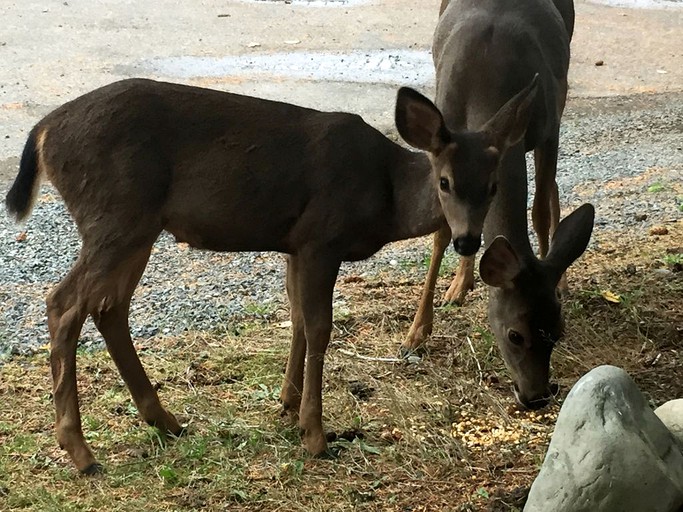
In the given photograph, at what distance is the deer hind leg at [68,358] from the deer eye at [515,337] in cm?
204

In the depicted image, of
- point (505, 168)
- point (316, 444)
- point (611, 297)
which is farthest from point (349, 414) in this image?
point (611, 297)

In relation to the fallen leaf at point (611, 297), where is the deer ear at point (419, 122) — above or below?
above

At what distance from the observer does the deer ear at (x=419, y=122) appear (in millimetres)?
4605

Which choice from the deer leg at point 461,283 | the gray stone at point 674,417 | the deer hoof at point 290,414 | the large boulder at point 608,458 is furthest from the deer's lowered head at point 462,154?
the deer leg at point 461,283

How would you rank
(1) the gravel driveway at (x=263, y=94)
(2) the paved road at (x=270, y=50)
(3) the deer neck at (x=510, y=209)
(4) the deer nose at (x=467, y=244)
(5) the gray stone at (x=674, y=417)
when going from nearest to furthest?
(5) the gray stone at (x=674, y=417) < (4) the deer nose at (x=467, y=244) < (3) the deer neck at (x=510, y=209) < (1) the gravel driveway at (x=263, y=94) < (2) the paved road at (x=270, y=50)

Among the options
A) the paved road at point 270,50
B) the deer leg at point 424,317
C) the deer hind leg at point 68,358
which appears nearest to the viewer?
the deer hind leg at point 68,358

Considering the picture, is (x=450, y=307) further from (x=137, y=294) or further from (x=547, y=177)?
(x=137, y=294)

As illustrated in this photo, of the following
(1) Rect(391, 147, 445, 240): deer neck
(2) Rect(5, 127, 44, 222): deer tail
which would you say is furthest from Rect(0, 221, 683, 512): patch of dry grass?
(2) Rect(5, 127, 44, 222): deer tail

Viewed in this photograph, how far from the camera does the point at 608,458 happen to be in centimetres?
382

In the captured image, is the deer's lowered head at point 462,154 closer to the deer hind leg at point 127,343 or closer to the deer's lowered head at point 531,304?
the deer's lowered head at point 531,304

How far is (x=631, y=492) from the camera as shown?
382 cm

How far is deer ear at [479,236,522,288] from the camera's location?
15.6ft

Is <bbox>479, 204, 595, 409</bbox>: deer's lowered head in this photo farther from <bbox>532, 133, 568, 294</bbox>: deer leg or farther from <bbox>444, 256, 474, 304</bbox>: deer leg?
<bbox>444, 256, 474, 304</bbox>: deer leg

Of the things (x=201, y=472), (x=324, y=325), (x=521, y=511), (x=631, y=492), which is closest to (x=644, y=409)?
(x=631, y=492)
